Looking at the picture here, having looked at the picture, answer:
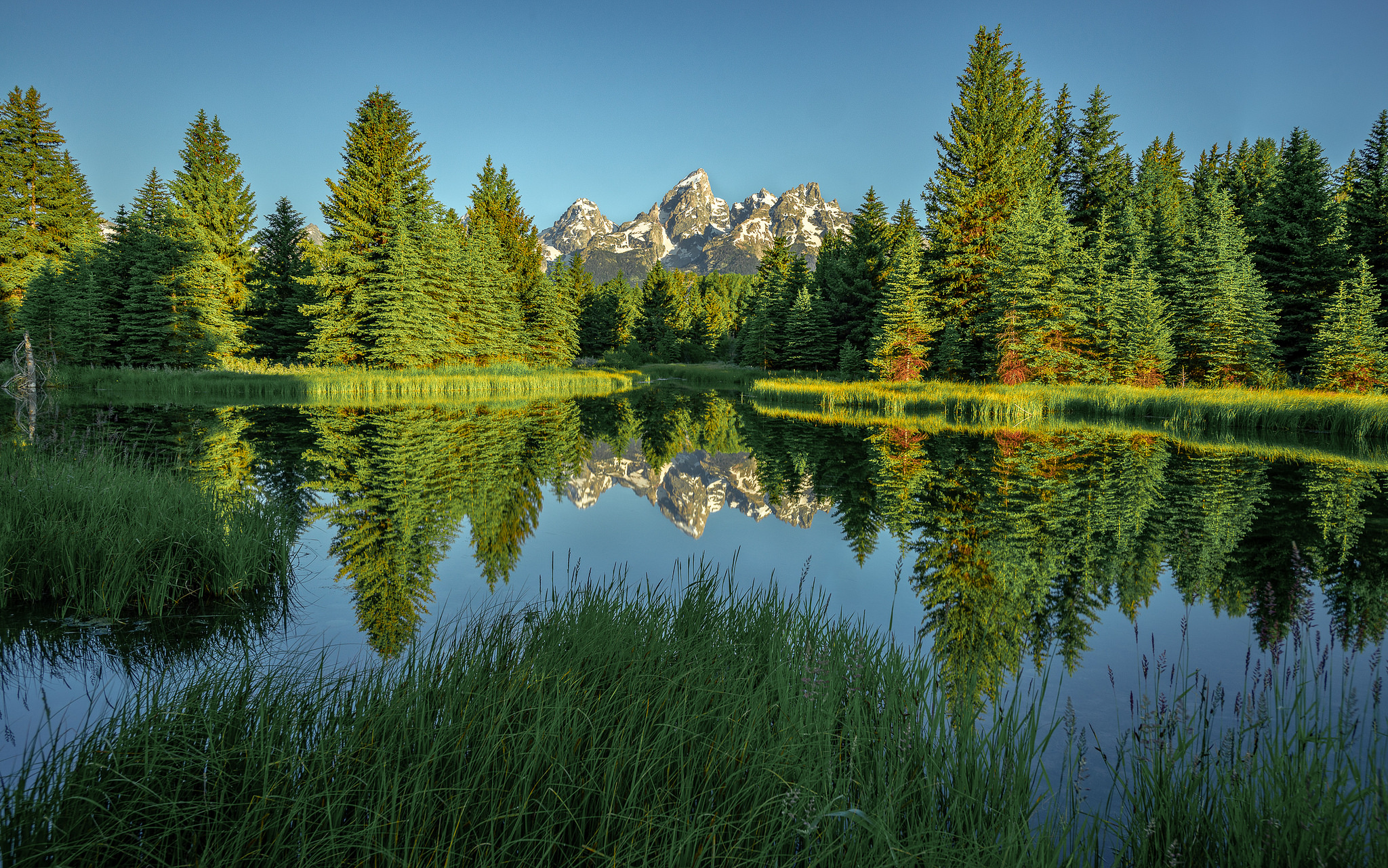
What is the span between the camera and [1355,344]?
24094 mm

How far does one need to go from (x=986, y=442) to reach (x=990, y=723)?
13842 millimetres

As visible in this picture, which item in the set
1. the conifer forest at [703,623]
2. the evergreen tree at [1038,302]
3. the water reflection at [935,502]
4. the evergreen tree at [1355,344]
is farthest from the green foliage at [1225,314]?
the water reflection at [935,502]

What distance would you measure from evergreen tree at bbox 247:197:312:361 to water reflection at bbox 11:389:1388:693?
75.5 feet

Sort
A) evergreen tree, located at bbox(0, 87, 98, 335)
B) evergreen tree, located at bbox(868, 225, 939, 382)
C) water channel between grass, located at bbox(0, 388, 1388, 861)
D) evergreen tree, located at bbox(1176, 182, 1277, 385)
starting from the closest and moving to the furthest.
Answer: water channel between grass, located at bbox(0, 388, 1388, 861) < evergreen tree, located at bbox(1176, 182, 1277, 385) < evergreen tree, located at bbox(868, 225, 939, 382) < evergreen tree, located at bbox(0, 87, 98, 335)

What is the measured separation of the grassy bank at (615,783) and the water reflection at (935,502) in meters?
0.78

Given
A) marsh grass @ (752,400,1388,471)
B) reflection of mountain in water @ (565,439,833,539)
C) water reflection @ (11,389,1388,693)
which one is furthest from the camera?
marsh grass @ (752,400,1388,471)

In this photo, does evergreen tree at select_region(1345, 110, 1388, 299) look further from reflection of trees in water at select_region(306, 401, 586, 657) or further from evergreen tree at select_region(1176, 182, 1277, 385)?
reflection of trees in water at select_region(306, 401, 586, 657)

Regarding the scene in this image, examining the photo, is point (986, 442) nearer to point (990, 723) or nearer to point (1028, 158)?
point (990, 723)

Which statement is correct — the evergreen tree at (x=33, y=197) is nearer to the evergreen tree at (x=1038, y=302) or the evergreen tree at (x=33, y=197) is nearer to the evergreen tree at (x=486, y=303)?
the evergreen tree at (x=486, y=303)

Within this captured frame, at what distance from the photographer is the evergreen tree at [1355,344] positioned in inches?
935

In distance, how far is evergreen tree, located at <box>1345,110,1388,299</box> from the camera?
2827cm

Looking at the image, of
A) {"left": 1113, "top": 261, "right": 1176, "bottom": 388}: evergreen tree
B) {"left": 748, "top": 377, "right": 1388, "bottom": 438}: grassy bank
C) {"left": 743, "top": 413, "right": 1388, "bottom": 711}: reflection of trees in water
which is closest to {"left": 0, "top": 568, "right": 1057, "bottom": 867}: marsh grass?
{"left": 743, "top": 413, "right": 1388, "bottom": 711}: reflection of trees in water

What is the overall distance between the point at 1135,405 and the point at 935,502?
17353mm

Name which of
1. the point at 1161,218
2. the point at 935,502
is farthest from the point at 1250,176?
the point at 935,502
